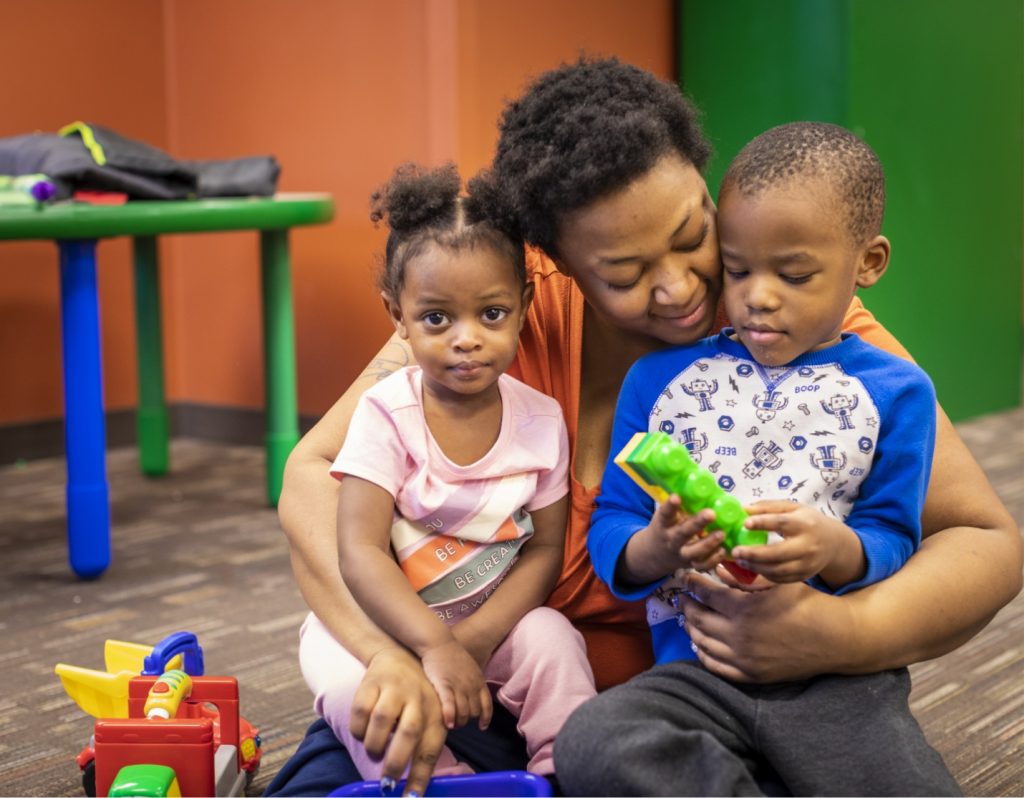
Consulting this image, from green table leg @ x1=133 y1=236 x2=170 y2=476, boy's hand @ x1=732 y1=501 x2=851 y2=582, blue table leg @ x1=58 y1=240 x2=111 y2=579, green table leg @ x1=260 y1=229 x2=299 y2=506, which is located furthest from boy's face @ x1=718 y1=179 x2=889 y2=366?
green table leg @ x1=133 y1=236 x2=170 y2=476

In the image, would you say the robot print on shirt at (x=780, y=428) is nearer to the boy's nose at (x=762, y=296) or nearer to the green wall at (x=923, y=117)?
the boy's nose at (x=762, y=296)

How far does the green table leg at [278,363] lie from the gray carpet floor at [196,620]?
14 cm

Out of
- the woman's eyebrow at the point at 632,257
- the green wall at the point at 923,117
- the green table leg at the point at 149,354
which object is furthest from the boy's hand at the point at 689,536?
the green table leg at the point at 149,354

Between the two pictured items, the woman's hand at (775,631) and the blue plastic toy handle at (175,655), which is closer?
the woman's hand at (775,631)

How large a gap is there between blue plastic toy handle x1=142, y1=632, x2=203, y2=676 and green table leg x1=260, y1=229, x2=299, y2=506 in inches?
61.6

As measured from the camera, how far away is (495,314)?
48.5 inches

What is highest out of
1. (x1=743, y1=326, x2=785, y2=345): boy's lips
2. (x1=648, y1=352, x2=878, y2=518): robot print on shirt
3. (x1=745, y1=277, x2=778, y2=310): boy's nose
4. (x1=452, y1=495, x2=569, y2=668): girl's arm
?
(x1=745, y1=277, x2=778, y2=310): boy's nose

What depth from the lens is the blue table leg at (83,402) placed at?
247cm

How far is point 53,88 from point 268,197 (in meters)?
1.04

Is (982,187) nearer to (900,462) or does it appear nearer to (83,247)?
(83,247)

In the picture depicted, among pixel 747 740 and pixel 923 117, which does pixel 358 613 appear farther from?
pixel 923 117

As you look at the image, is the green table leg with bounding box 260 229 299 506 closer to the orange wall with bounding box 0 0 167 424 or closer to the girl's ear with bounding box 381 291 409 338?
the orange wall with bounding box 0 0 167 424

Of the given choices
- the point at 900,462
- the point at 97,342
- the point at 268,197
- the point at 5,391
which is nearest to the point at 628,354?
the point at 900,462

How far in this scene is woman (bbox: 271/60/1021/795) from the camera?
1.09m
